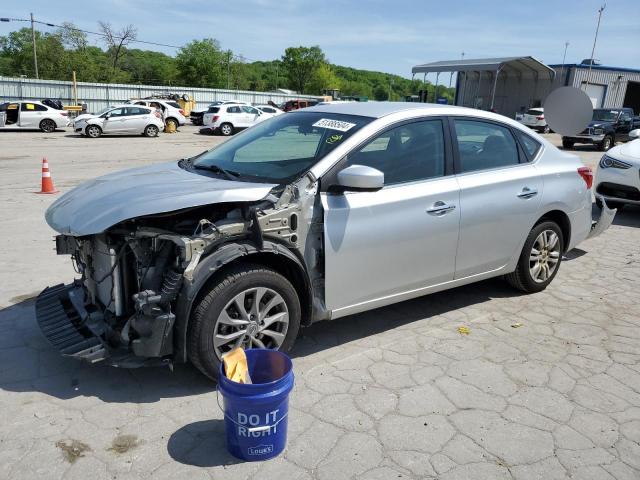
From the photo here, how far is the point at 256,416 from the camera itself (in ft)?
8.66

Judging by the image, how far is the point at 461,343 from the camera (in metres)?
4.21

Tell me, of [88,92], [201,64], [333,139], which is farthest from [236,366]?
[201,64]

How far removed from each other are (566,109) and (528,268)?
5.81m

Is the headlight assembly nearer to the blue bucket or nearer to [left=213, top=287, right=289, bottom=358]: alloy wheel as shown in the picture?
[left=213, top=287, right=289, bottom=358]: alloy wheel

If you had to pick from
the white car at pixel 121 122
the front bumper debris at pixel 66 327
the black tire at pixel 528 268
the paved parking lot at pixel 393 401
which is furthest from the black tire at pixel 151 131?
the black tire at pixel 528 268

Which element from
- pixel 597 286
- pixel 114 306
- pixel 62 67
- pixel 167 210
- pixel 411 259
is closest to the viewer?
pixel 167 210

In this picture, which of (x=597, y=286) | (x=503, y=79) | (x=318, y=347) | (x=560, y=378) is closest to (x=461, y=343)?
(x=560, y=378)

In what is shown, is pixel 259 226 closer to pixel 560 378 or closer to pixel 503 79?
pixel 560 378

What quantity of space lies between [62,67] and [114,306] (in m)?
76.7

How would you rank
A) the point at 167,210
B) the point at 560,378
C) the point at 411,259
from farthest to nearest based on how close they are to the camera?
1. the point at 411,259
2. the point at 560,378
3. the point at 167,210

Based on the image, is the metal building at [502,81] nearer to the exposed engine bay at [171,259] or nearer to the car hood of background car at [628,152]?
the car hood of background car at [628,152]

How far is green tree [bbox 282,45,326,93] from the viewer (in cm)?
11625

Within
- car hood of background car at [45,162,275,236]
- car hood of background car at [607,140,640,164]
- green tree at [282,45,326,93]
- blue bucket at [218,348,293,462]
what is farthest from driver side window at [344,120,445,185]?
green tree at [282,45,326,93]

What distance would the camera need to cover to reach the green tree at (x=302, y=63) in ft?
381
